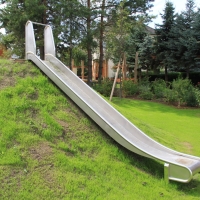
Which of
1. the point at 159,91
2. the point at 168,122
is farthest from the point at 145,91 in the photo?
the point at 168,122

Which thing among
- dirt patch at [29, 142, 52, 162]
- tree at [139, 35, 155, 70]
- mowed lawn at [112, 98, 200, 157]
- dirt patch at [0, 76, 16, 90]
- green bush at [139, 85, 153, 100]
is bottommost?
mowed lawn at [112, 98, 200, 157]

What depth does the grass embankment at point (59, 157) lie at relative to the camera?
3381 mm

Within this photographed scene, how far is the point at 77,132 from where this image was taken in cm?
454

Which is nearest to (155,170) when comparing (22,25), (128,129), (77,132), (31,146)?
(128,129)

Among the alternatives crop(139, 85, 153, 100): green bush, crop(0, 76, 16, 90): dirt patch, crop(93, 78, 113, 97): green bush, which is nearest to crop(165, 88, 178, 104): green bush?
crop(139, 85, 153, 100): green bush

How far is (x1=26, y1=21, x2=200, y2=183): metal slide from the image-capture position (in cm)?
386

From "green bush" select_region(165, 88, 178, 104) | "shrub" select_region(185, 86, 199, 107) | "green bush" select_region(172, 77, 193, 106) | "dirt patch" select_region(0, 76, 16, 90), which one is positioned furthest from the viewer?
"green bush" select_region(165, 88, 178, 104)

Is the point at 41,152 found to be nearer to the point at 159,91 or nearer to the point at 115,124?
the point at 115,124

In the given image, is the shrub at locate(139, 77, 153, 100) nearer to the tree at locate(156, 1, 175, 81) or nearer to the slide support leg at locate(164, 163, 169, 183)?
the tree at locate(156, 1, 175, 81)

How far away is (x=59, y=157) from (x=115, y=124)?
1.59 metres

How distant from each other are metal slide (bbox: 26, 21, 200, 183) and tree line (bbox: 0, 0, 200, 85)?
30.0 feet

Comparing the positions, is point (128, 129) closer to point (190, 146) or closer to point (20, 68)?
point (190, 146)

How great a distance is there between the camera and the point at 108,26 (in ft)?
59.4

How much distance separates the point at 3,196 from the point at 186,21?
17294 millimetres
